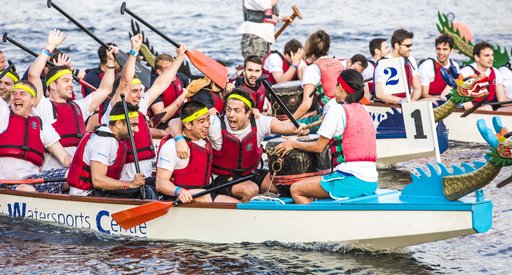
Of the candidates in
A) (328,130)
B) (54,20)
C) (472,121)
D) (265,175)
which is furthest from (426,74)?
(54,20)

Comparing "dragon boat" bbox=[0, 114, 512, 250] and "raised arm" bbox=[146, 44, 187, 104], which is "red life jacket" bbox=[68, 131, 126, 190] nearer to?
"dragon boat" bbox=[0, 114, 512, 250]

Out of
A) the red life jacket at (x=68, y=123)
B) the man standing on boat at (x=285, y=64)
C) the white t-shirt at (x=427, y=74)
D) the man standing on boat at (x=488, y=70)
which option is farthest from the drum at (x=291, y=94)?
the red life jacket at (x=68, y=123)

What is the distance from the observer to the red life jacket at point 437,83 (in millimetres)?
13852

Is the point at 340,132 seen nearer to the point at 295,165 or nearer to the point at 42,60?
the point at 295,165

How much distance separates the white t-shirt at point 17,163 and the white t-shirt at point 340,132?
2893 millimetres

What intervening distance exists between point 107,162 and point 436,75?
5899mm

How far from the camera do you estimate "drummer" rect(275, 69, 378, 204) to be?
27.0 ft

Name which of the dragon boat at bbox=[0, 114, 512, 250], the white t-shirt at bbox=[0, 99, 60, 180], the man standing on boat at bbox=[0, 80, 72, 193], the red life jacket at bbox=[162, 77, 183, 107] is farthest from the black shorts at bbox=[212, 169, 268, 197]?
the red life jacket at bbox=[162, 77, 183, 107]

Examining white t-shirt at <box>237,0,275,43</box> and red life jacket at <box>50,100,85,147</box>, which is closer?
red life jacket at <box>50,100,85,147</box>

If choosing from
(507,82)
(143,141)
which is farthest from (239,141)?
(507,82)

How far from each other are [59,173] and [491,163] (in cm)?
414

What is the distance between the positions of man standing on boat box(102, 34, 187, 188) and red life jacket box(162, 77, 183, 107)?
2.16 meters

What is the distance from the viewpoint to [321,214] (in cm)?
852

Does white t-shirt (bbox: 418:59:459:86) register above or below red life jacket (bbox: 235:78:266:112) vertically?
above
